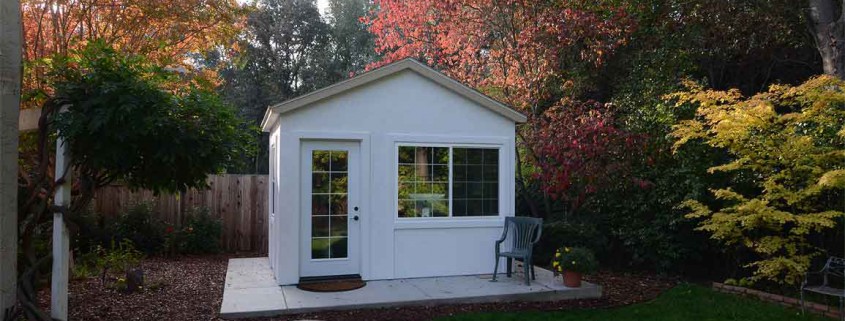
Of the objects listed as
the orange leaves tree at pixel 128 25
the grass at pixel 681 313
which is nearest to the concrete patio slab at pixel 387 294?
the grass at pixel 681 313

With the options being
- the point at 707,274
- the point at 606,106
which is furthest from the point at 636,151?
the point at 707,274

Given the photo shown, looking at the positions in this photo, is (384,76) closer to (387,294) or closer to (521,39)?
(387,294)

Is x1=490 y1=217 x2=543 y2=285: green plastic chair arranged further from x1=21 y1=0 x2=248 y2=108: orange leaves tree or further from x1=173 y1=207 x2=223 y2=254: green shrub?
x1=173 y1=207 x2=223 y2=254: green shrub

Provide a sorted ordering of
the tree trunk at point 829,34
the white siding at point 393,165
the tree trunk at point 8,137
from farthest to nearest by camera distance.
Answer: the tree trunk at point 829,34 → the white siding at point 393,165 → the tree trunk at point 8,137

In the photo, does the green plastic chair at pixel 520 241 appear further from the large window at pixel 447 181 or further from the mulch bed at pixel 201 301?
the mulch bed at pixel 201 301

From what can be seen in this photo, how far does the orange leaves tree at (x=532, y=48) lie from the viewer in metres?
10.2

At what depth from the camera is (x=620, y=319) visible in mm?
6066

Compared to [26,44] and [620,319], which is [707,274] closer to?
[620,319]

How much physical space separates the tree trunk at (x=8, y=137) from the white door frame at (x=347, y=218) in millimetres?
3384

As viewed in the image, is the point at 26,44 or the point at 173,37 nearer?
the point at 26,44

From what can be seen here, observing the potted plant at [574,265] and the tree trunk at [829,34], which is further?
the tree trunk at [829,34]

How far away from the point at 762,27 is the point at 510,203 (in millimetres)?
5899

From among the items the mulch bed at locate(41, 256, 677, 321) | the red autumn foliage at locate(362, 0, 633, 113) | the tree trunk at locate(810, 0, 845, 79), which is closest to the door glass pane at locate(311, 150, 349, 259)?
the mulch bed at locate(41, 256, 677, 321)

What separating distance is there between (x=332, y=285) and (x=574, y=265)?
3039 mm
